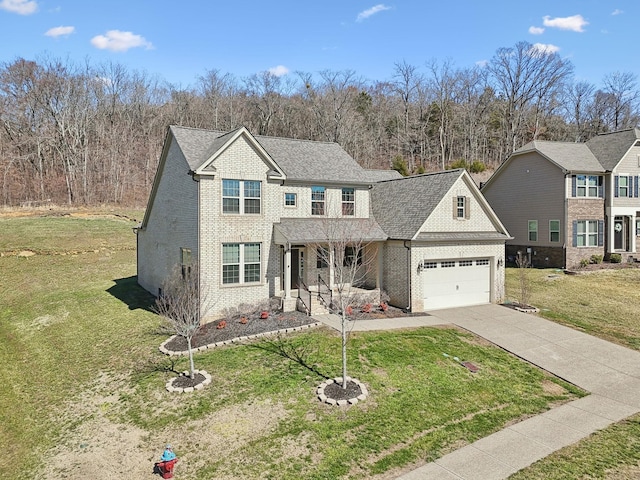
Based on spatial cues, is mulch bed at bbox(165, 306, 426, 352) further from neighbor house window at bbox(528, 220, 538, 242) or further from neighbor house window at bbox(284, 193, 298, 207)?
neighbor house window at bbox(528, 220, 538, 242)

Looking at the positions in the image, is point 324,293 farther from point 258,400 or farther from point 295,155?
point 258,400

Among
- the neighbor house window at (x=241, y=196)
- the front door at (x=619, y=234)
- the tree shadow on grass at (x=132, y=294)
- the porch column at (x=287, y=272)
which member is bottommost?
the tree shadow on grass at (x=132, y=294)

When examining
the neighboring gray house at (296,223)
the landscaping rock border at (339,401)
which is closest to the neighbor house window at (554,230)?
the neighboring gray house at (296,223)

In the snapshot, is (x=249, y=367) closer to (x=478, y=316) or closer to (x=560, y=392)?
(x=560, y=392)

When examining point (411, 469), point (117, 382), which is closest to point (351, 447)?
point (411, 469)

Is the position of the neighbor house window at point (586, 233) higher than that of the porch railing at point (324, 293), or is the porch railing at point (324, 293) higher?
the neighbor house window at point (586, 233)

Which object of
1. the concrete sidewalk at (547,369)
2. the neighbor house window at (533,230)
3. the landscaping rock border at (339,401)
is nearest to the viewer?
the concrete sidewalk at (547,369)

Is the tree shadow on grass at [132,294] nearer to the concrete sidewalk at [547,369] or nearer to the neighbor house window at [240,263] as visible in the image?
the neighbor house window at [240,263]
